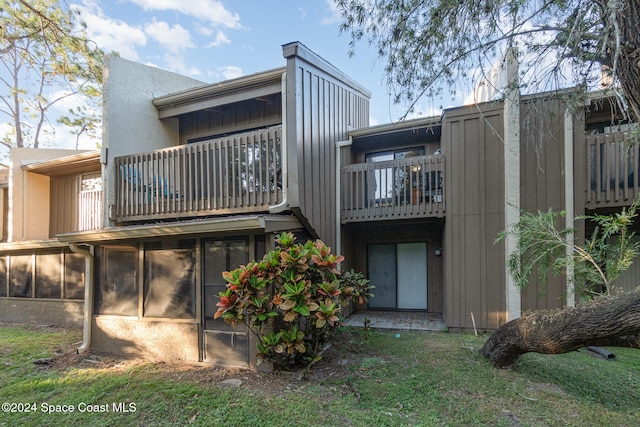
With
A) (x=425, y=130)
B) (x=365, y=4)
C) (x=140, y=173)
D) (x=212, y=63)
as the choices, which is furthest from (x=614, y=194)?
(x=212, y=63)

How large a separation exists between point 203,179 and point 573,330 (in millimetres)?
5835

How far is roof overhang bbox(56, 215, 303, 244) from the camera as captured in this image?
15.2 ft

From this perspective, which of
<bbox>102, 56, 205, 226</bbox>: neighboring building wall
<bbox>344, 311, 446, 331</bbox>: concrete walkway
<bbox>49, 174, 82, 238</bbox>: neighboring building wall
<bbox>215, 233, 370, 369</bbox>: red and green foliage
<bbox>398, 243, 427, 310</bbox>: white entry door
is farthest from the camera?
<bbox>49, 174, 82, 238</bbox>: neighboring building wall

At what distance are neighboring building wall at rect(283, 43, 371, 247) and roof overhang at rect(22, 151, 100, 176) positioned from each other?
604 centimetres

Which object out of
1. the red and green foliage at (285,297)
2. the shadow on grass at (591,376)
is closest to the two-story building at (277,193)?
the red and green foliage at (285,297)

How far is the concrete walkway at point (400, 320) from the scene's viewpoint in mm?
7117

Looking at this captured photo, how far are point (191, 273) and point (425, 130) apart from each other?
6376mm

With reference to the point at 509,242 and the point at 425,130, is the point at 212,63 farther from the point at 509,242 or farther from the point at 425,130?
the point at 509,242

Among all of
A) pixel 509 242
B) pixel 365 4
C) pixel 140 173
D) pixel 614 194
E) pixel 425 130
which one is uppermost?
pixel 365 4

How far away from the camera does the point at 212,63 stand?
9.95m

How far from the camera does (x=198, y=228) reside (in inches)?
191

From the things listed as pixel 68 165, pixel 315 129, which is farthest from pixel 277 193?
pixel 68 165

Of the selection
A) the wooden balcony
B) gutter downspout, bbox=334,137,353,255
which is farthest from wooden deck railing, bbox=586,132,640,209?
gutter downspout, bbox=334,137,353,255

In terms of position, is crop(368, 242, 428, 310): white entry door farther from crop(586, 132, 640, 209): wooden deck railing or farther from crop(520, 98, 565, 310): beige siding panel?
crop(586, 132, 640, 209): wooden deck railing
